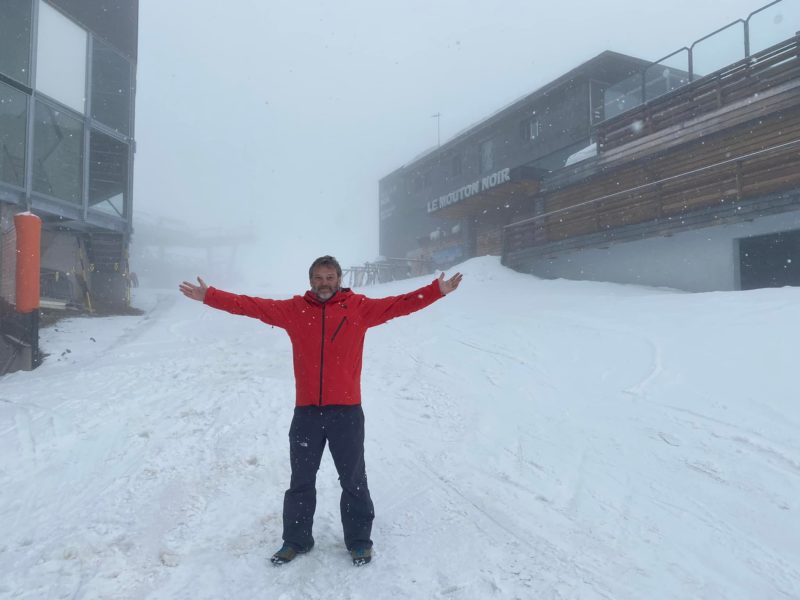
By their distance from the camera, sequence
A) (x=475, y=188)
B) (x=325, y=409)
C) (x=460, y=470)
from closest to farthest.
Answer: (x=325, y=409) < (x=460, y=470) < (x=475, y=188)

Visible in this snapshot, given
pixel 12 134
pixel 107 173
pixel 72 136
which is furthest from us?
pixel 107 173

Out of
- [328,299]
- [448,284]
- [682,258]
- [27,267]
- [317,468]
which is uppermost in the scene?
[682,258]

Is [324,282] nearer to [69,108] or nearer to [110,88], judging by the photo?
[69,108]

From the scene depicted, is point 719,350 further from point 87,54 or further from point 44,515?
point 87,54

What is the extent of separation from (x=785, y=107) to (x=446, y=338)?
982 centimetres

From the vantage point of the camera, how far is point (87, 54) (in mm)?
16109

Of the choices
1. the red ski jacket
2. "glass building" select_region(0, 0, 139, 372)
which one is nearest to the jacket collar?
the red ski jacket

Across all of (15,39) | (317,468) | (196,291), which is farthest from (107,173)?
(317,468)

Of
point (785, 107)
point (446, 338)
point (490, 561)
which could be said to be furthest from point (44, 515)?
point (785, 107)

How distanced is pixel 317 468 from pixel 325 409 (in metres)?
0.39

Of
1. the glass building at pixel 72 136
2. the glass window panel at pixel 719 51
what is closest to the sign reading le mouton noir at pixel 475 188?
the glass window panel at pixel 719 51

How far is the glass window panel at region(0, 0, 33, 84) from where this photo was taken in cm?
1318

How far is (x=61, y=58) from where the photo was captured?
15.0 m

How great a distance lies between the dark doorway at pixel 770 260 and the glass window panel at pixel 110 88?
20.0m
